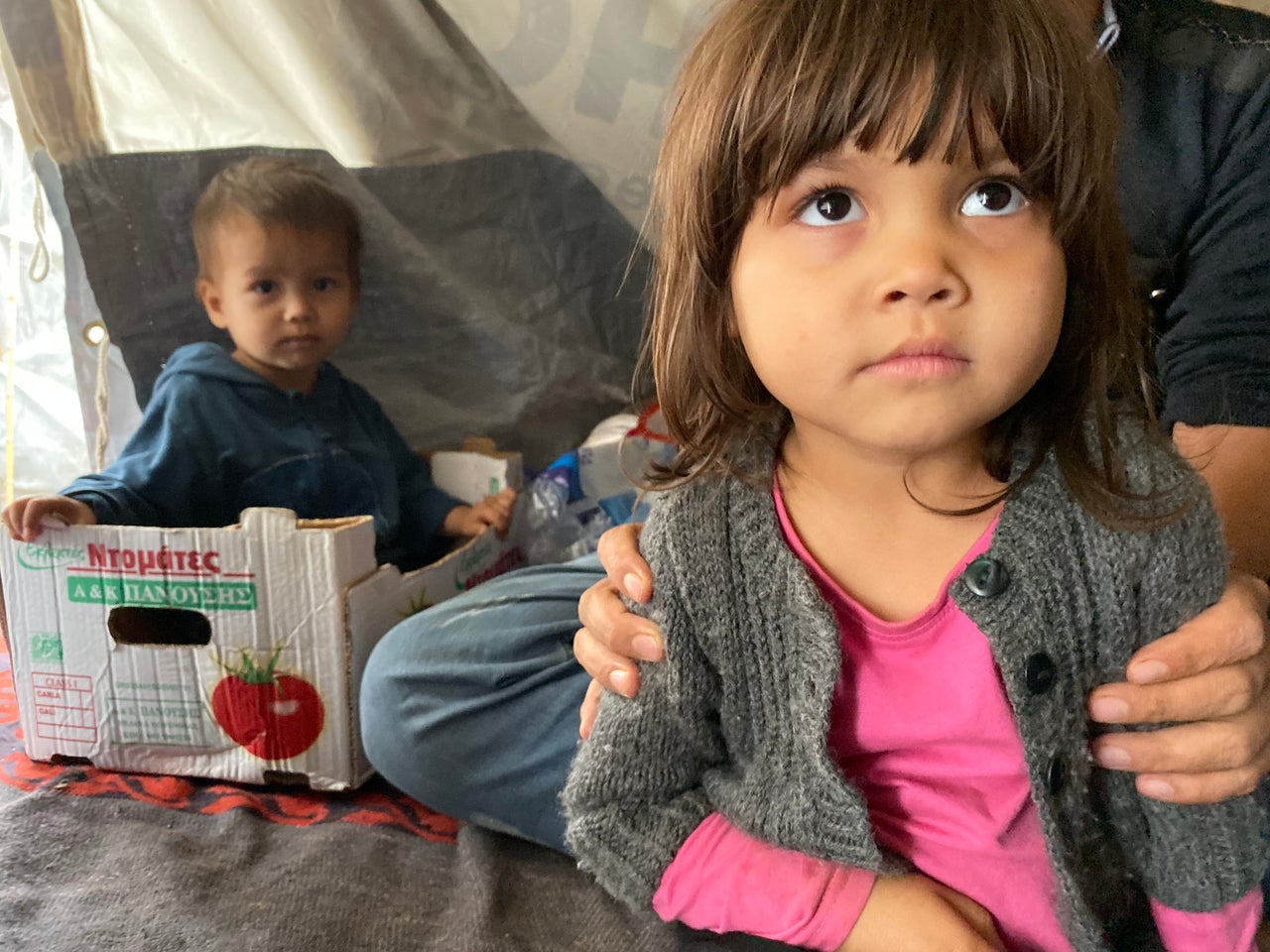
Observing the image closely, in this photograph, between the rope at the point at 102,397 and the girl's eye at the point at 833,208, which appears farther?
the rope at the point at 102,397

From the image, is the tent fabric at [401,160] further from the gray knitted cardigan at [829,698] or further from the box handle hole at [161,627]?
the gray knitted cardigan at [829,698]

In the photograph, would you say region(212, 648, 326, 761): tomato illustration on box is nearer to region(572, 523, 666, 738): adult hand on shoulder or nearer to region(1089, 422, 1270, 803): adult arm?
region(572, 523, 666, 738): adult hand on shoulder

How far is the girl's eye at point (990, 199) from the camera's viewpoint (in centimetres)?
42

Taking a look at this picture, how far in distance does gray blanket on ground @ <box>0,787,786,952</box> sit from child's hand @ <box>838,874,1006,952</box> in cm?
11

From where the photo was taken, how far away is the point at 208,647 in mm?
820

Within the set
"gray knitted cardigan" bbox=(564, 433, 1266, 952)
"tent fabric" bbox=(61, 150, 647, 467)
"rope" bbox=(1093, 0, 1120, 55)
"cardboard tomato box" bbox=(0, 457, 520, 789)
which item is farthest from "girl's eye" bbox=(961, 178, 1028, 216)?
"tent fabric" bbox=(61, 150, 647, 467)

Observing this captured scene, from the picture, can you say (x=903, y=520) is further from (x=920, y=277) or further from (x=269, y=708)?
(x=269, y=708)

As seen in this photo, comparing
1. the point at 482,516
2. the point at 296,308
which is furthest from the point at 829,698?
the point at 296,308

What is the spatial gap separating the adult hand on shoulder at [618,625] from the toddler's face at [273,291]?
2.09 feet

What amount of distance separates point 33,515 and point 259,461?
9.5 inches

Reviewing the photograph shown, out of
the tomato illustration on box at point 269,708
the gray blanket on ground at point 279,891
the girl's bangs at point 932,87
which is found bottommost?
the gray blanket on ground at point 279,891

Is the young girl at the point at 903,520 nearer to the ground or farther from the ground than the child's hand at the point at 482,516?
farther from the ground

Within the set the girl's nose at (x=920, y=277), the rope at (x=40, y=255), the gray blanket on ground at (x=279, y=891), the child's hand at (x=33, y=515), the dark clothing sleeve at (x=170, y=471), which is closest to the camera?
the girl's nose at (x=920, y=277)

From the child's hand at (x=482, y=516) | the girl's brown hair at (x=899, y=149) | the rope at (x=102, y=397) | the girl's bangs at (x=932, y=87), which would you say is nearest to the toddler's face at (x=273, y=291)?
the rope at (x=102, y=397)
